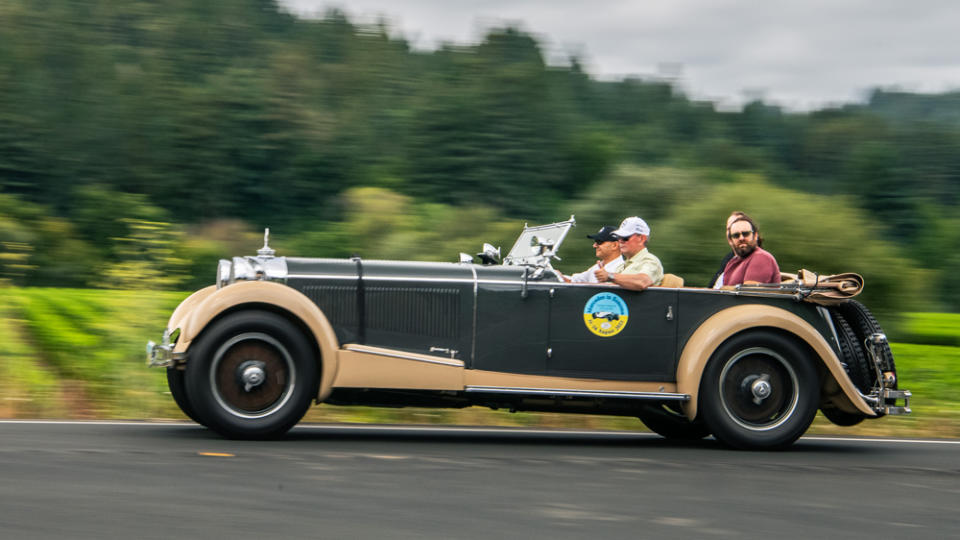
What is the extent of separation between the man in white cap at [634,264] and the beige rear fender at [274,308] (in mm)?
1862

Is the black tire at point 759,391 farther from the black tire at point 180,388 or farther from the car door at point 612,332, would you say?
the black tire at point 180,388

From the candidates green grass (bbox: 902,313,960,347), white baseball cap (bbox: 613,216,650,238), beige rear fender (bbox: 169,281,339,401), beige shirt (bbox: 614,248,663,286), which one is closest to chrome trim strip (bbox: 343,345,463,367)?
beige rear fender (bbox: 169,281,339,401)

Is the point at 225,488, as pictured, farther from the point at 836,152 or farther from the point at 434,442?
the point at 836,152

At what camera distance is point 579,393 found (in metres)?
7.25

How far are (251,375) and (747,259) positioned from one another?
11.6 feet

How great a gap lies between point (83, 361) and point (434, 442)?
Answer: 571 centimetres

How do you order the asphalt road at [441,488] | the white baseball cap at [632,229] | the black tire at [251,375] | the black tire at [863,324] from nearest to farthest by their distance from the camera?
the asphalt road at [441,488], the black tire at [251,375], the black tire at [863,324], the white baseball cap at [632,229]

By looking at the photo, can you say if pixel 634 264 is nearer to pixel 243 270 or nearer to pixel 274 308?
pixel 274 308

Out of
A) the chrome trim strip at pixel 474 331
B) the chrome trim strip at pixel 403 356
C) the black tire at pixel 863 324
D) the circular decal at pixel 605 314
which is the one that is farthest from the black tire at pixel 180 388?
the black tire at pixel 863 324

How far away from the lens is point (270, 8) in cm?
7069

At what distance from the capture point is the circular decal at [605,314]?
7.31 metres

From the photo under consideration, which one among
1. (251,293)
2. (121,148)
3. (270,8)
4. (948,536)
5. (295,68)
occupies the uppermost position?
(270,8)

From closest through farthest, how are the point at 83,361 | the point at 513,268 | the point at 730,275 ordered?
1. the point at 513,268
2. the point at 730,275
3. the point at 83,361

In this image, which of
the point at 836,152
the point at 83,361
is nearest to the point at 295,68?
the point at 836,152
